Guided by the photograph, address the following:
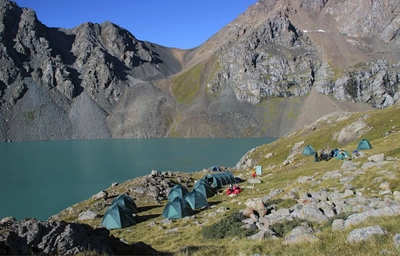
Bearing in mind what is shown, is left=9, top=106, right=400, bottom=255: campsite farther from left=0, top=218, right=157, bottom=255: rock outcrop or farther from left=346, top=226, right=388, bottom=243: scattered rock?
left=0, top=218, right=157, bottom=255: rock outcrop

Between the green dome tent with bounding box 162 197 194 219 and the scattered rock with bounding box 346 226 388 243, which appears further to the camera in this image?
the green dome tent with bounding box 162 197 194 219

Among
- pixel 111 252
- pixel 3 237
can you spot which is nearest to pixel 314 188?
pixel 111 252

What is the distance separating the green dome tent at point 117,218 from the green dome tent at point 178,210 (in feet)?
12.0

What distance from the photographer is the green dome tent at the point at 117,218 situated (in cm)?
3081

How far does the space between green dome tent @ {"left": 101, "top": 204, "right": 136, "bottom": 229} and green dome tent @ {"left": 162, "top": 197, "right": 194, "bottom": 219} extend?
3655 mm

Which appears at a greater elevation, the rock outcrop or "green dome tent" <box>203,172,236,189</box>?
the rock outcrop

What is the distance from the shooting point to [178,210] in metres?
30.7

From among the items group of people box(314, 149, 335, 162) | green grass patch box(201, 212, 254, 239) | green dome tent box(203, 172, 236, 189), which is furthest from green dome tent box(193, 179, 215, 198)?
green grass patch box(201, 212, 254, 239)

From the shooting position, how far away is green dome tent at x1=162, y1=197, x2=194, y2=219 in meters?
30.6

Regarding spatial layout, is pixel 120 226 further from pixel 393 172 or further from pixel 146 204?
pixel 393 172

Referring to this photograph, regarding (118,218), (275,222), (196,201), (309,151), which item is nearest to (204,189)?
(196,201)

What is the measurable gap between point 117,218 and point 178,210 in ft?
19.8

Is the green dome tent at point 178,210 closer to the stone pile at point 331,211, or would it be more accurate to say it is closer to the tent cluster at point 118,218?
the tent cluster at point 118,218

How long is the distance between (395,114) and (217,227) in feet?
149
